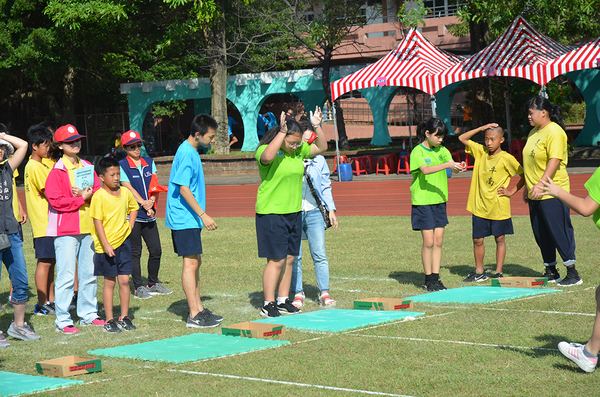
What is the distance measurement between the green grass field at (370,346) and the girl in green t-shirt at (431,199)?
35 centimetres

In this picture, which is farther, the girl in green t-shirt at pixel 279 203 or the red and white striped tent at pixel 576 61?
the red and white striped tent at pixel 576 61

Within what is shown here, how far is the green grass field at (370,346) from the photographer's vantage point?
→ 4480mm

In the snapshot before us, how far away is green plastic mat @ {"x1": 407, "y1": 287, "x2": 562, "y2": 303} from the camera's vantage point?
6.98m

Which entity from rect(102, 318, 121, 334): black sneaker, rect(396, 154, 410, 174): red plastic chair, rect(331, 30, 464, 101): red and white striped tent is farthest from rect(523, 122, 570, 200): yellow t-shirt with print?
rect(396, 154, 410, 174): red plastic chair

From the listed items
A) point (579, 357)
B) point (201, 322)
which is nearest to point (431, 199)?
point (201, 322)

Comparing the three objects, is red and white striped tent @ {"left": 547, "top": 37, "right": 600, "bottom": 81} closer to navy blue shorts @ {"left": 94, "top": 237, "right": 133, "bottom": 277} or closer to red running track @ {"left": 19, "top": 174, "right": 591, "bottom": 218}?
red running track @ {"left": 19, "top": 174, "right": 591, "bottom": 218}

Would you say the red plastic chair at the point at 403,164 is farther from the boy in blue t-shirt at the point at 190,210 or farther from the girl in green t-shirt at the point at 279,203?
the boy in blue t-shirt at the point at 190,210

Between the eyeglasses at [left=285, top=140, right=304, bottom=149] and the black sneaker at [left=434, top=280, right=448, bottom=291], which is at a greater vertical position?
the eyeglasses at [left=285, top=140, right=304, bottom=149]

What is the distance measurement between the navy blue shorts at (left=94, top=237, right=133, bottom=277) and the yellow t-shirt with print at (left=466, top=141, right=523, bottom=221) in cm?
418

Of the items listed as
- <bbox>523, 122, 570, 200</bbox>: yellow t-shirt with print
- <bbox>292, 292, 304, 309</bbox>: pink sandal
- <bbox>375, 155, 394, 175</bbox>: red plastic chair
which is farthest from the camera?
<bbox>375, 155, 394, 175</bbox>: red plastic chair

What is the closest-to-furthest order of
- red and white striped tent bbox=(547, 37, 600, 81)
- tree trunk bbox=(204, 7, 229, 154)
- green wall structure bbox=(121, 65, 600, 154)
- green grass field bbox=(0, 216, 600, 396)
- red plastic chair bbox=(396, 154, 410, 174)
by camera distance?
green grass field bbox=(0, 216, 600, 396) → red and white striped tent bbox=(547, 37, 600, 81) → red plastic chair bbox=(396, 154, 410, 174) → tree trunk bbox=(204, 7, 229, 154) → green wall structure bbox=(121, 65, 600, 154)

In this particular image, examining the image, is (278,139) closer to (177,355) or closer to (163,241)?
(177,355)

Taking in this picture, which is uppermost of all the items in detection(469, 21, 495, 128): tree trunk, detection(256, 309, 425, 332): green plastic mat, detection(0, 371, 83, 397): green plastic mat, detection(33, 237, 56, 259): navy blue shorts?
detection(469, 21, 495, 128): tree trunk

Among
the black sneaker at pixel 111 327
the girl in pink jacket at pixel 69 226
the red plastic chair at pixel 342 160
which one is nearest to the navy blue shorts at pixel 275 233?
the black sneaker at pixel 111 327
